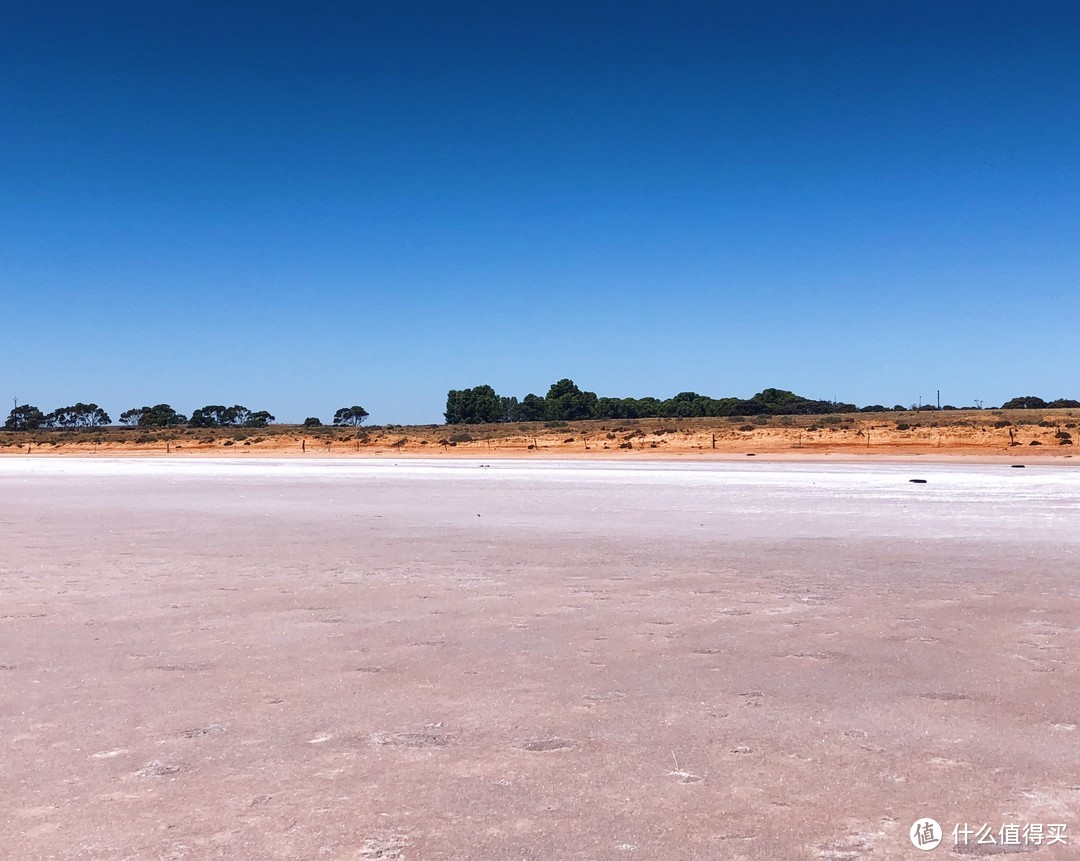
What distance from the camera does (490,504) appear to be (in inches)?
795

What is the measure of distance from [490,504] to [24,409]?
161200 millimetres

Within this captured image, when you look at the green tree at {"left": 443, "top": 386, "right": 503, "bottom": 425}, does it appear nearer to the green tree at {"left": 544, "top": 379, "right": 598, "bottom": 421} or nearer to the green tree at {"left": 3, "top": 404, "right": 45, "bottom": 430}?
the green tree at {"left": 544, "top": 379, "right": 598, "bottom": 421}

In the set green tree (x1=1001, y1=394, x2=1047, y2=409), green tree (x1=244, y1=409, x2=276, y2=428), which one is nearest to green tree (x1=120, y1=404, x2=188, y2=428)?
green tree (x1=244, y1=409, x2=276, y2=428)

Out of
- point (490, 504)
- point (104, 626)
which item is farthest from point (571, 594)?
point (490, 504)

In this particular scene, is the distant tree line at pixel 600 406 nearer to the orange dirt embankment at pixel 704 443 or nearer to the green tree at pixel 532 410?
the green tree at pixel 532 410

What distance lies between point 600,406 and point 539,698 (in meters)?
130

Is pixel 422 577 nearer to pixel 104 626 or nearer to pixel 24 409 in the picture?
pixel 104 626

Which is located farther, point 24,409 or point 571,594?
point 24,409

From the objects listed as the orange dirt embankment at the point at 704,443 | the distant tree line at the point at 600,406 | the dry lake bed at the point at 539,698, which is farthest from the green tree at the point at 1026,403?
the dry lake bed at the point at 539,698

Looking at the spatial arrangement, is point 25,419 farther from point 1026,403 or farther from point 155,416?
point 1026,403

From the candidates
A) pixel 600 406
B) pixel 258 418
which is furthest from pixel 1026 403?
pixel 258 418

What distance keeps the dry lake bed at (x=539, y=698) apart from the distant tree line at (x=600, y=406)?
107050 mm

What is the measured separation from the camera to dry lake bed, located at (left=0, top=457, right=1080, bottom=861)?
159 inches

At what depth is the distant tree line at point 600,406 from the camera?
119 metres
